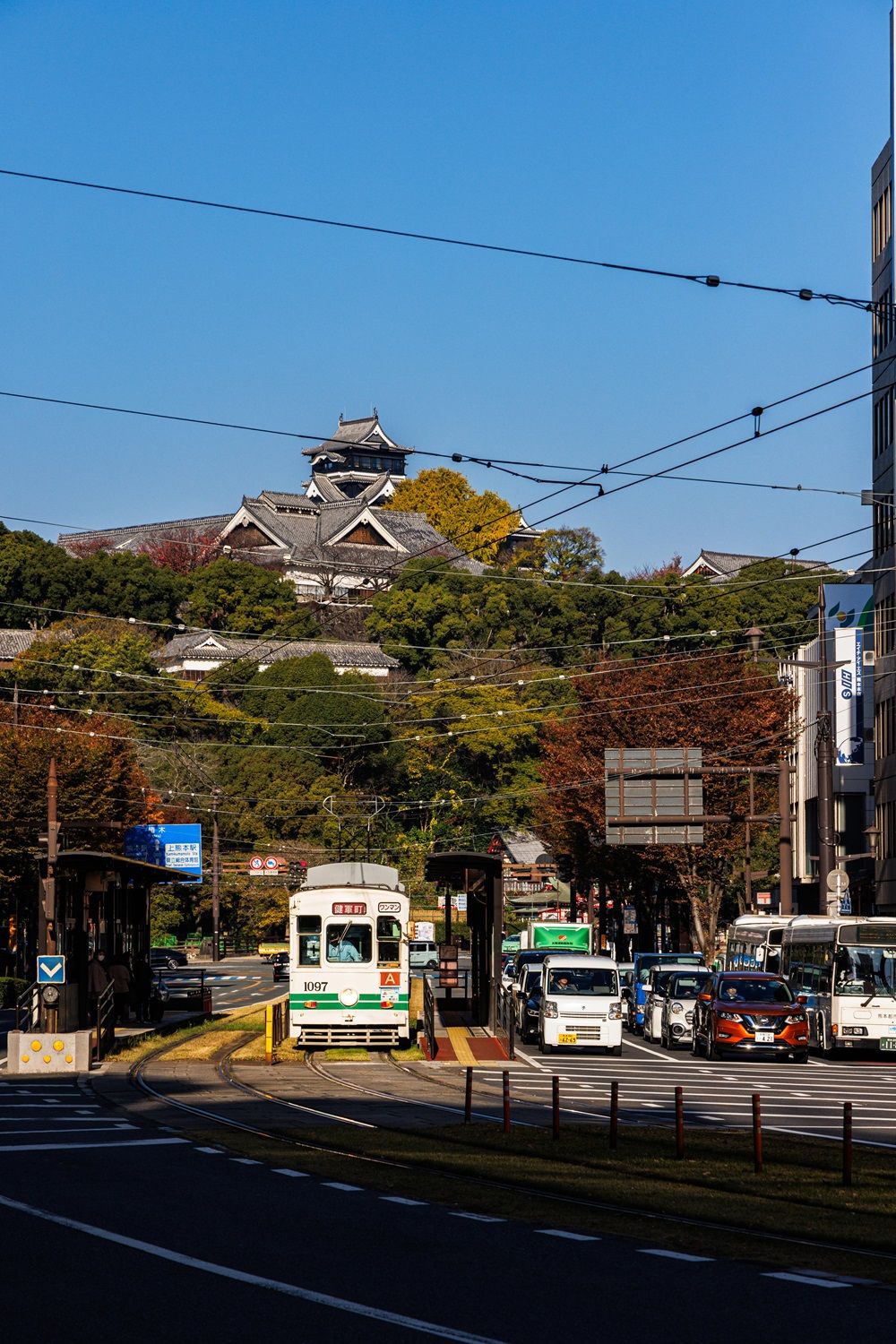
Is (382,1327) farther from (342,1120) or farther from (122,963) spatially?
(122,963)

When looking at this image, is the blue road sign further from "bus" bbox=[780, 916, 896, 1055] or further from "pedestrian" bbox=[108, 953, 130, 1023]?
"bus" bbox=[780, 916, 896, 1055]

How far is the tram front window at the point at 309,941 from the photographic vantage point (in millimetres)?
34719

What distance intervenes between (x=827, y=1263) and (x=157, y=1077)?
1839cm

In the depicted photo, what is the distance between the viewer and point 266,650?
395 feet

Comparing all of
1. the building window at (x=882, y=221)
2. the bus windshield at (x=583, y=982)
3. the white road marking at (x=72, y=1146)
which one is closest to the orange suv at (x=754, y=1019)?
the bus windshield at (x=583, y=982)

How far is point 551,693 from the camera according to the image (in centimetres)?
10375

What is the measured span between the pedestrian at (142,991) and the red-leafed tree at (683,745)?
23324 millimetres

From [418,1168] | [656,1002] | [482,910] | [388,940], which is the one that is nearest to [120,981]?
[388,940]

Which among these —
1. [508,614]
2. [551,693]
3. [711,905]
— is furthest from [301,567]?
[711,905]

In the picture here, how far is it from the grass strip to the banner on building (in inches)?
1847

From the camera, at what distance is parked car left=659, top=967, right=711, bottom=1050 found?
38125mm

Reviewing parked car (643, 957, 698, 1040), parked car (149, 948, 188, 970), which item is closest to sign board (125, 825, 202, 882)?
parked car (149, 948, 188, 970)

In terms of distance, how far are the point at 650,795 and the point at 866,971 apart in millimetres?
17081

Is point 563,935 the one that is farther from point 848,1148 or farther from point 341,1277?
point 341,1277
